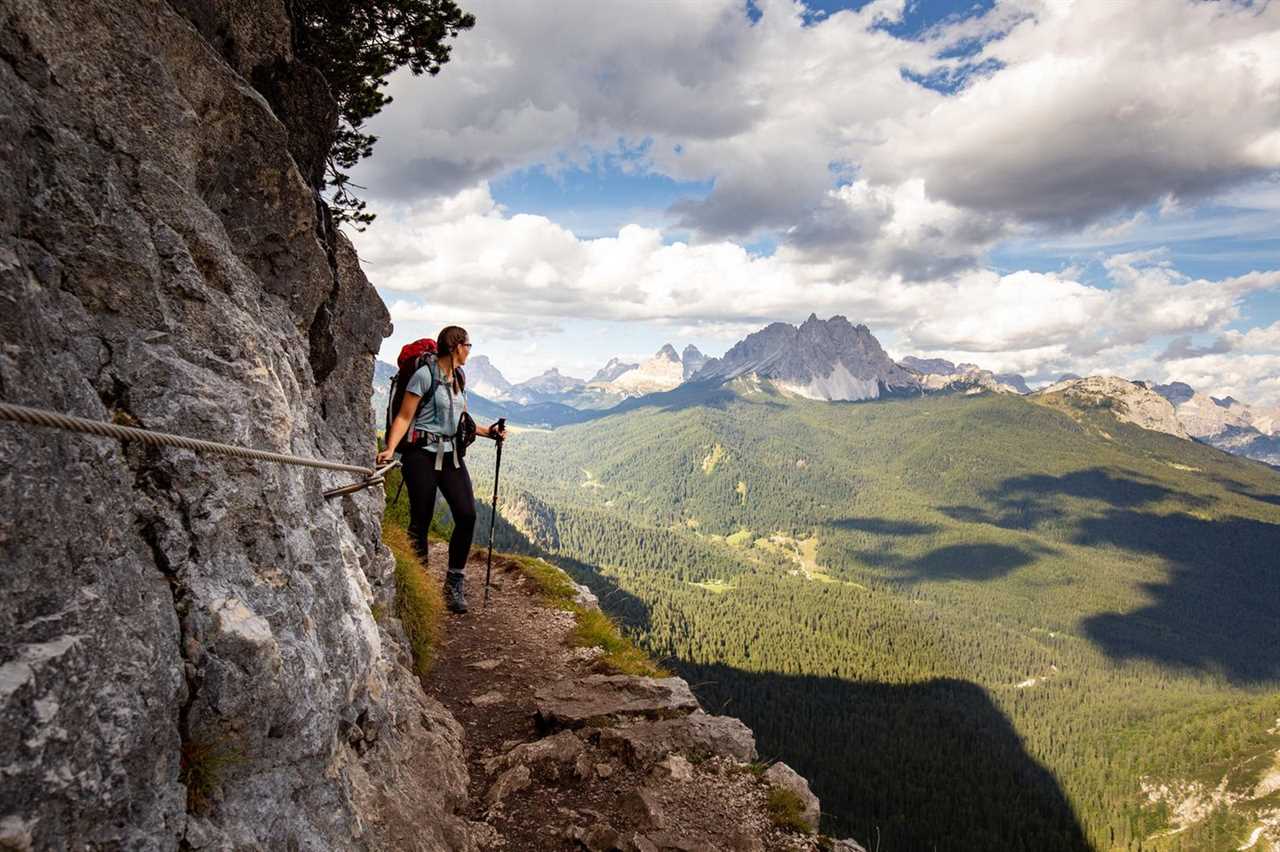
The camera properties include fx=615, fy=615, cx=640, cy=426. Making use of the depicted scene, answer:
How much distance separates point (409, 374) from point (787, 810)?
772 cm

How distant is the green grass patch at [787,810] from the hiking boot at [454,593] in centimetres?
712

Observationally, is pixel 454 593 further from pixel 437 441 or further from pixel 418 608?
pixel 437 441

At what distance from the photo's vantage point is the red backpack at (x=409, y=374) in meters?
9.05

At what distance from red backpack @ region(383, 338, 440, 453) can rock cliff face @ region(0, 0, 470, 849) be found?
86.5 inches

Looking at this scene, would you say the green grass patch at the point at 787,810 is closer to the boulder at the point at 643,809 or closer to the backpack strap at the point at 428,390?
the boulder at the point at 643,809

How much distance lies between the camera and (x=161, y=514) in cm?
383

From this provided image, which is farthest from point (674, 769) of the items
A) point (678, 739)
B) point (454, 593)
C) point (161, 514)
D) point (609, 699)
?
point (161, 514)

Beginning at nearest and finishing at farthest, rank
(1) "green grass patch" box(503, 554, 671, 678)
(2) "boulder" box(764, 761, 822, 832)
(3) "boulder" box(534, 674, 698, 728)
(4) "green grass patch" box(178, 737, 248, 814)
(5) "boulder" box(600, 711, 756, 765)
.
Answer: (4) "green grass patch" box(178, 737, 248, 814) → (2) "boulder" box(764, 761, 822, 832) → (5) "boulder" box(600, 711, 756, 765) → (3) "boulder" box(534, 674, 698, 728) → (1) "green grass patch" box(503, 554, 671, 678)

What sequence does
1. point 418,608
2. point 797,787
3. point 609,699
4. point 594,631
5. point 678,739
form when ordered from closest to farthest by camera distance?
point 797,787 → point 678,739 → point 609,699 → point 418,608 → point 594,631

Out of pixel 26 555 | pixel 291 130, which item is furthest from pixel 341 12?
pixel 26 555

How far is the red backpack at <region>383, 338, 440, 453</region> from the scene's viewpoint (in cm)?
905

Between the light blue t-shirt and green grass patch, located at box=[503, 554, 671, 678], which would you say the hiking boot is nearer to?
green grass patch, located at box=[503, 554, 671, 678]

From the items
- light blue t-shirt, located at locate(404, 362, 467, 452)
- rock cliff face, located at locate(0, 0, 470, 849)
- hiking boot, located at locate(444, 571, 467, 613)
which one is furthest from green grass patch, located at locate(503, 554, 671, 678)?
light blue t-shirt, located at locate(404, 362, 467, 452)

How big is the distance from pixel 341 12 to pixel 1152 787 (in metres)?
231
